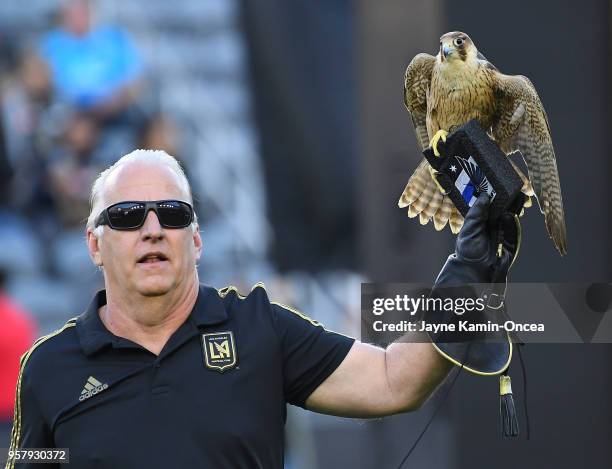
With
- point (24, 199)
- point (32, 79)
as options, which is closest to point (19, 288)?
point (24, 199)

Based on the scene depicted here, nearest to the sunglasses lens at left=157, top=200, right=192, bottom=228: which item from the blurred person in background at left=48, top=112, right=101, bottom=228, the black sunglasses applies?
the black sunglasses

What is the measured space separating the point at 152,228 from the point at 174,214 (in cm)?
6

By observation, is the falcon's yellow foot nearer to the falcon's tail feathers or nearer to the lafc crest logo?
the falcon's tail feathers

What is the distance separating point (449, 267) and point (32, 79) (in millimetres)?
10091

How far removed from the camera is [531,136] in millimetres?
2607

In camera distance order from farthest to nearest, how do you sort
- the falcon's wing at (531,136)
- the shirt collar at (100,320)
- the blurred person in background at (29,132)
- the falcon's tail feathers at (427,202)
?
the blurred person in background at (29,132)
the shirt collar at (100,320)
the falcon's tail feathers at (427,202)
the falcon's wing at (531,136)

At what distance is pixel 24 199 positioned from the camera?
460 inches

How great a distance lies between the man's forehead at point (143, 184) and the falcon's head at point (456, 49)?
683 millimetres

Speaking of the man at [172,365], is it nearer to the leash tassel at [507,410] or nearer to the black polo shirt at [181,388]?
the black polo shirt at [181,388]

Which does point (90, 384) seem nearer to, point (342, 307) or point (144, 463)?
point (144, 463)

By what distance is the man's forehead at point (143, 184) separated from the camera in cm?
276

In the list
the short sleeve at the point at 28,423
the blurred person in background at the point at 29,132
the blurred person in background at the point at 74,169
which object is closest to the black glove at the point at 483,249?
the short sleeve at the point at 28,423

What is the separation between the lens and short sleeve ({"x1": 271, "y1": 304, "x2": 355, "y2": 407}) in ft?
9.19

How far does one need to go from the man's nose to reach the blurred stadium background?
209cm
